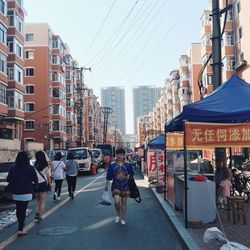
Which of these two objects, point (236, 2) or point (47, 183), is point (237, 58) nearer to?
point (236, 2)

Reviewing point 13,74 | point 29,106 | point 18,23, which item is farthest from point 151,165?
point 29,106

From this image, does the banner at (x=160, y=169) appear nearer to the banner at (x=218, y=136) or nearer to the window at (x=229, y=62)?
the banner at (x=218, y=136)

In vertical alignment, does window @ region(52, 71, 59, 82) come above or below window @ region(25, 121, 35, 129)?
above

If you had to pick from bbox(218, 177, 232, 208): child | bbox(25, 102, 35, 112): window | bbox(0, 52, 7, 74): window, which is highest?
bbox(0, 52, 7, 74): window

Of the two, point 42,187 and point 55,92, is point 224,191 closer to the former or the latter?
point 42,187

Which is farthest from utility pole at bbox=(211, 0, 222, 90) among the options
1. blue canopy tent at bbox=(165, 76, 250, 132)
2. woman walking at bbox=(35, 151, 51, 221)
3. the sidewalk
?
woman walking at bbox=(35, 151, 51, 221)

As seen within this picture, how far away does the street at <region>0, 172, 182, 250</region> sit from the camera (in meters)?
8.03

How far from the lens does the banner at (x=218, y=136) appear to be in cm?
905

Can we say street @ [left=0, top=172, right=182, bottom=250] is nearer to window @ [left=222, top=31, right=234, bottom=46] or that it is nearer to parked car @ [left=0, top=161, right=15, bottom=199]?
parked car @ [left=0, top=161, right=15, bottom=199]

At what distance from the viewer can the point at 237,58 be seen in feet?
147

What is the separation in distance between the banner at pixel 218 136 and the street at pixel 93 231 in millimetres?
2027

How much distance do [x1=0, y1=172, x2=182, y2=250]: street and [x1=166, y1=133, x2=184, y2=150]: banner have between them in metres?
2.59

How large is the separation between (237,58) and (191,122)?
124 feet

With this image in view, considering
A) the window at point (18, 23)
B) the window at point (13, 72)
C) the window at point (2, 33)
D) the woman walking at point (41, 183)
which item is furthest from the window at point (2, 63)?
the woman walking at point (41, 183)
